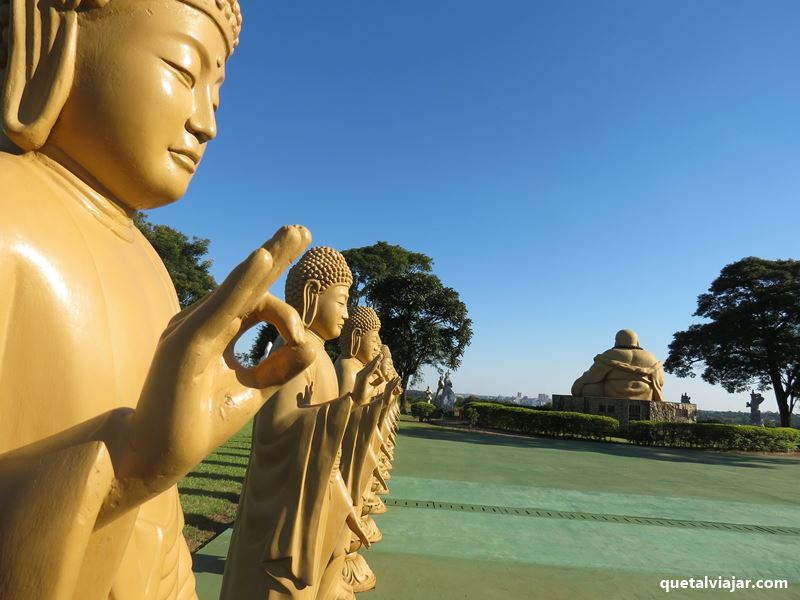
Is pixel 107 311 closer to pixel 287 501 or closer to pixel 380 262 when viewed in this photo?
pixel 287 501

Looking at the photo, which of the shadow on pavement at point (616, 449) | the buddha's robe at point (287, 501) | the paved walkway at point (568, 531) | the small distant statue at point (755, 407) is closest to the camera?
the buddha's robe at point (287, 501)

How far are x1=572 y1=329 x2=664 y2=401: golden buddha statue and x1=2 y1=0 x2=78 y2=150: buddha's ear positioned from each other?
878 inches

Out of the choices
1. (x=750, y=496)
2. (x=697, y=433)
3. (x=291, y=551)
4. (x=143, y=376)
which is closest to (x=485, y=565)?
(x=291, y=551)

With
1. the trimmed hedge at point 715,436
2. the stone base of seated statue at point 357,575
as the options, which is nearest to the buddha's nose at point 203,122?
the stone base of seated statue at point 357,575

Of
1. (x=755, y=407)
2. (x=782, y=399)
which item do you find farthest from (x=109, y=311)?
(x=755, y=407)

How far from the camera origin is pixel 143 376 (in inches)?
45.2

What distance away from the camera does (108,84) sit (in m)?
1.12

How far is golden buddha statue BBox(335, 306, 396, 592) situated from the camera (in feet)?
10.2

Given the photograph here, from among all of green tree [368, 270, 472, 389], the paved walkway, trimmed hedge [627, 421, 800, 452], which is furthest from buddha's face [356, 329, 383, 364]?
green tree [368, 270, 472, 389]

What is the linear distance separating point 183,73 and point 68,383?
753 millimetres

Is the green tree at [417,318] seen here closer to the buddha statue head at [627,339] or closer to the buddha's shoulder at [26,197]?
the buddha statue head at [627,339]

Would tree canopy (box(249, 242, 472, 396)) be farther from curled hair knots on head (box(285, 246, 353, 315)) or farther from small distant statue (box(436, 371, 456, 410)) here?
curled hair knots on head (box(285, 246, 353, 315))

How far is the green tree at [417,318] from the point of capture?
27.7 metres

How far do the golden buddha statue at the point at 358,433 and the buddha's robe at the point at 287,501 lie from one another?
600 mm
